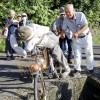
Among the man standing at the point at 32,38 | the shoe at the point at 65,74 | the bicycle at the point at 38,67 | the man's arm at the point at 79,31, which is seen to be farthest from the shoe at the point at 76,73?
the bicycle at the point at 38,67

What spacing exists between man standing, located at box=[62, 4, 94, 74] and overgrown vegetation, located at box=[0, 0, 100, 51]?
6.72 meters

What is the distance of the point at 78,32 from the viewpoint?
26.1ft

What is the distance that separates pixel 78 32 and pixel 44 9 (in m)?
10.3

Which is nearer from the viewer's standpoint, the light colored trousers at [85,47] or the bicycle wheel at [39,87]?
the bicycle wheel at [39,87]

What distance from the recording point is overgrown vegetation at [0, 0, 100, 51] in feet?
54.6

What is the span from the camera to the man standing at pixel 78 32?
800cm

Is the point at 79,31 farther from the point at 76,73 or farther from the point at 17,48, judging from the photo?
the point at 17,48

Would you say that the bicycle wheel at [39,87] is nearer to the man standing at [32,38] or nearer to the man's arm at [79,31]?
the man standing at [32,38]

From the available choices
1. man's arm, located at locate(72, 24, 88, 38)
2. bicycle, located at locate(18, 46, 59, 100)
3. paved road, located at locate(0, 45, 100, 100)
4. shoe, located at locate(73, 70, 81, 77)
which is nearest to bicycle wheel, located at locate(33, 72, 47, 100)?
bicycle, located at locate(18, 46, 59, 100)

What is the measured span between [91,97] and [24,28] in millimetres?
1974

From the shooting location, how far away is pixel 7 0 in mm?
16781

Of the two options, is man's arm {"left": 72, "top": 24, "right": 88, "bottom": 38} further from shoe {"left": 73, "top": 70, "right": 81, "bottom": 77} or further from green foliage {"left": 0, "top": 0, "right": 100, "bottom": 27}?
green foliage {"left": 0, "top": 0, "right": 100, "bottom": 27}

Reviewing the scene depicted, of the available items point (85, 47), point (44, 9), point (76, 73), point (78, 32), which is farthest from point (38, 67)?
point (44, 9)

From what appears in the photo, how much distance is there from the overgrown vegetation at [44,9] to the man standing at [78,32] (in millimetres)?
6723
